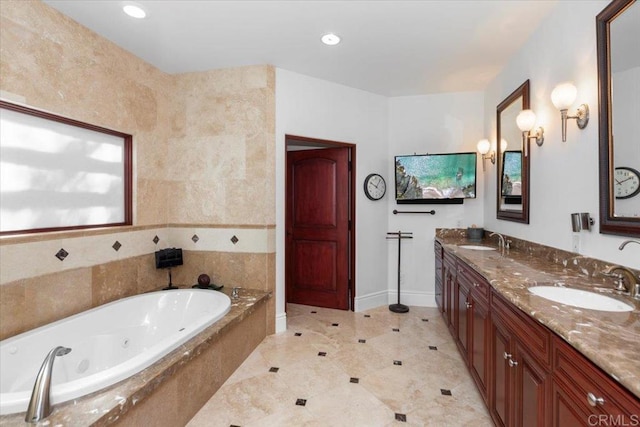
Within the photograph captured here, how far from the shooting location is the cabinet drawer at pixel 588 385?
75 cm

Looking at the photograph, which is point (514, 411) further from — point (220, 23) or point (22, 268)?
point (220, 23)

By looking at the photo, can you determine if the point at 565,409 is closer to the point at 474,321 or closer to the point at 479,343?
the point at 479,343

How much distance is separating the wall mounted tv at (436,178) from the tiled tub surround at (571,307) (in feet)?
3.89

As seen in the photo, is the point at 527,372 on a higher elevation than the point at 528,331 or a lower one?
lower

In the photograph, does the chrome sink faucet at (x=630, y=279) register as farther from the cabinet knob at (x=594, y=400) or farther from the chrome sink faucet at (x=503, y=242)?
the chrome sink faucet at (x=503, y=242)

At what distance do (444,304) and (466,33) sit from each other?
2.59m

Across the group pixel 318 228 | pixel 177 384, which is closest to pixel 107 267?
pixel 177 384

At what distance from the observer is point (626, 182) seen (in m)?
1.44

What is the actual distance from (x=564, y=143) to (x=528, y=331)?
145 centimetres

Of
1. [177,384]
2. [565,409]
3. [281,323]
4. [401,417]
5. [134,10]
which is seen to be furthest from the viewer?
[281,323]

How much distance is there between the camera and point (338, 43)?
8.62 feet

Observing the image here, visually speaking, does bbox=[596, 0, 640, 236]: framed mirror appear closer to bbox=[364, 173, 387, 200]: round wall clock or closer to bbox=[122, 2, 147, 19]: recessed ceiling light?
bbox=[364, 173, 387, 200]: round wall clock

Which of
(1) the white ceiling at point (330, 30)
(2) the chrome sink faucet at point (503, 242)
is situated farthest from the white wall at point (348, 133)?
(2) the chrome sink faucet at point (503, 242)

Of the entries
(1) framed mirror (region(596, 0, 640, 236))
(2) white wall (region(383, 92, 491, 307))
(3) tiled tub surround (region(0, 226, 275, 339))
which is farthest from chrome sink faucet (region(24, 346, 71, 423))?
(2) white wall (region(383, 92, 491, 307))
